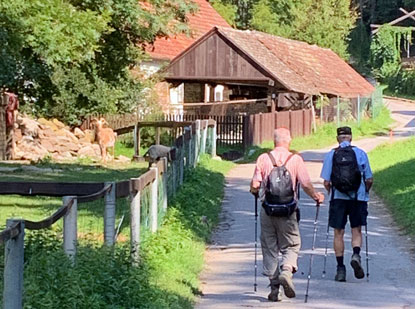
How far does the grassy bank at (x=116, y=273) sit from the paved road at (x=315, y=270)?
0.29 metres

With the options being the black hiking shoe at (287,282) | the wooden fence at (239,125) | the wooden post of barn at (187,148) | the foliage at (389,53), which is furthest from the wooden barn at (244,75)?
the foliage at (389,53)

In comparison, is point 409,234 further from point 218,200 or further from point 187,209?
point 218,200

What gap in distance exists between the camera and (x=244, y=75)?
4181cm

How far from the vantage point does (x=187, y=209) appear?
598 inches

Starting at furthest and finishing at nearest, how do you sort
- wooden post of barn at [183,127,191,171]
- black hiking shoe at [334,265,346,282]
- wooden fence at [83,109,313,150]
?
wooden fence at [83,109,313,150]
wooden post of barn at [183,127,191,171]
black hiking shoe at [334,265,346,282]

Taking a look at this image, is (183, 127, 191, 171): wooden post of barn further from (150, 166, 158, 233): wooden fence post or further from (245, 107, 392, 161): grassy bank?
(245, 107, 392, 161): grassy bank

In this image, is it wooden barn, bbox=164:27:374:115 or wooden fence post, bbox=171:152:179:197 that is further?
wooden barn, bbox=164:27:374:115

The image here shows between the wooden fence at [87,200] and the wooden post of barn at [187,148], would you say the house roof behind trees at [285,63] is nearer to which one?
the wooden post of barn at [187,148]

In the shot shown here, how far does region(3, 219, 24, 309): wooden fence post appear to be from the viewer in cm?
562

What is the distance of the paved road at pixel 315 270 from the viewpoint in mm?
9578

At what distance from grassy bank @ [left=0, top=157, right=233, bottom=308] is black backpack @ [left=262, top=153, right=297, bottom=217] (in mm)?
1229

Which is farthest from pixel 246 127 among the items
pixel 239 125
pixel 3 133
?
pixel 3 133

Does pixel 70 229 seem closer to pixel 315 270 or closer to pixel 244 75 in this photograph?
pixel 315 270

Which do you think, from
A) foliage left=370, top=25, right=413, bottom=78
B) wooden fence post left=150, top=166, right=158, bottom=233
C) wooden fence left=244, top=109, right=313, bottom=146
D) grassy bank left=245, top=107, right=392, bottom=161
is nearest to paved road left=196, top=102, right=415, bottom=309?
wooden fence post left=150, top=166, right=158, bottom=233
